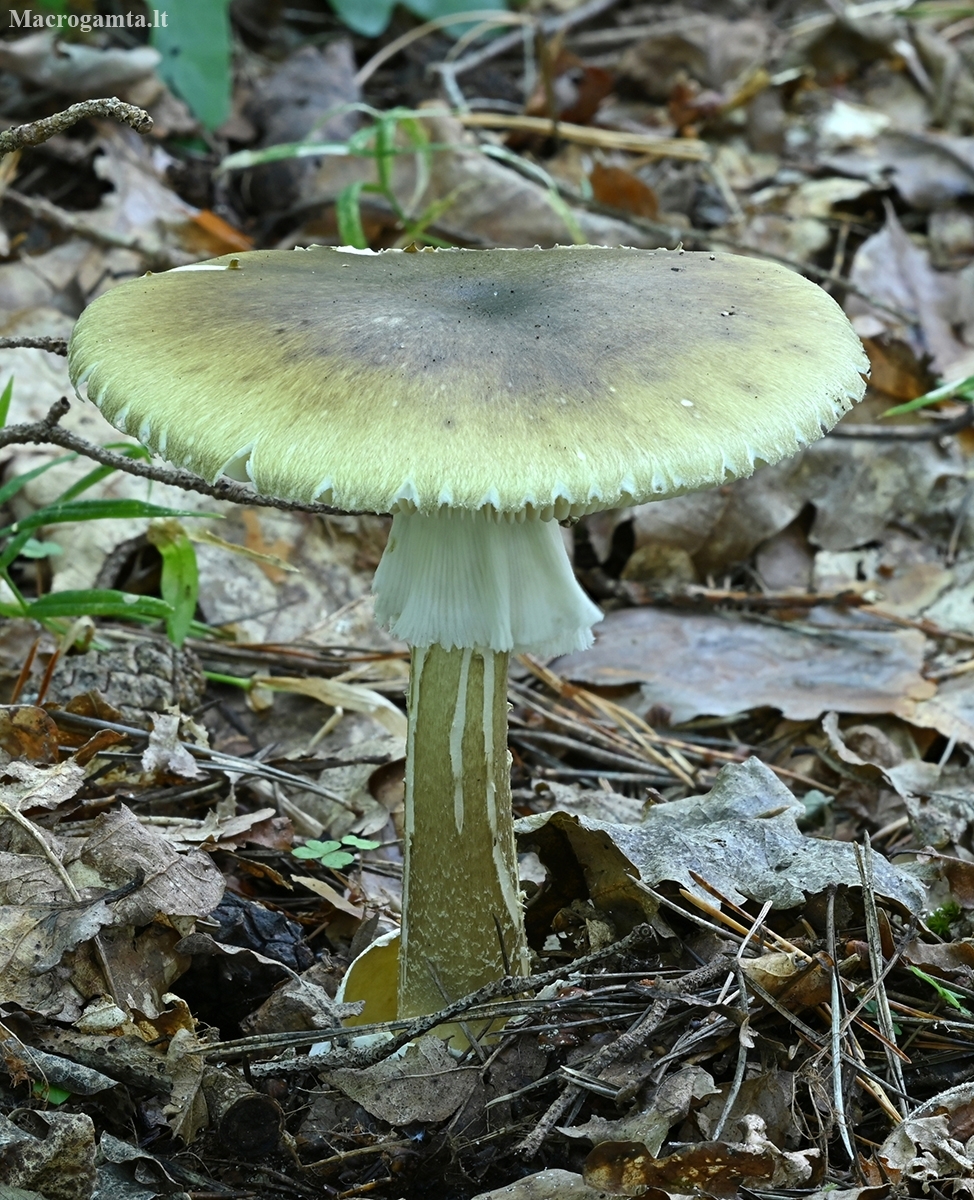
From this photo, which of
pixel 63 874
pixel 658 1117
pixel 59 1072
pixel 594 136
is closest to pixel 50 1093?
pixel 59 1072

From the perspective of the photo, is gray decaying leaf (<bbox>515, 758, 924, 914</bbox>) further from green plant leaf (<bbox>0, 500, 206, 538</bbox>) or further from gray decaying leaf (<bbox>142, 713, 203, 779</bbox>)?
green plant leaf (<bbox>0, 500, 206, 538</bbox>)

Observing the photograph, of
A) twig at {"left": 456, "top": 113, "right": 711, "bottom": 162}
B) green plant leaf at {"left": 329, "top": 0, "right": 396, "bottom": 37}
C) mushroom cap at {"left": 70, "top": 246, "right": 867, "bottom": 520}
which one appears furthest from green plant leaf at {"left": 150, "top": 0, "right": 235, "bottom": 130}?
mushroom cap at {"left": 70, "top": 246, "right": 867, "bottom": 520}

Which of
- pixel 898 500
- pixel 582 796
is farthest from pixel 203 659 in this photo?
pixel 898 500

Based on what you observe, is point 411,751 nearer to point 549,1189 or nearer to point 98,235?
point 549,1189

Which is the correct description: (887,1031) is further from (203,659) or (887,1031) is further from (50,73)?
(50,73)

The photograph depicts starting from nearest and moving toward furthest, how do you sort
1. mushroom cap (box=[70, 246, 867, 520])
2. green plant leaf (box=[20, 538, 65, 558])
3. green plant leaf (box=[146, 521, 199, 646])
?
mushroom cap (box=[70, 246, 867, 520]), green plant leaf (box=[146, 521, 199, 646]), green plant leaf (box=[20, 538, 65, 558])

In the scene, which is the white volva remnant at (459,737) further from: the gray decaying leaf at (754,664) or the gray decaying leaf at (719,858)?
the gray decaying leaf at (754,664)

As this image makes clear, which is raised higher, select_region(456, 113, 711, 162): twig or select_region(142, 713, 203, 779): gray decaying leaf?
select_region(456, 113, 711, 162): twig
